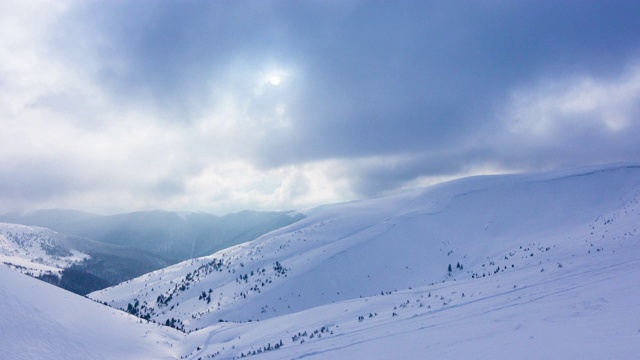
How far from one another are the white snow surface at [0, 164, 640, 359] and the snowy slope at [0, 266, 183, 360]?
0.70 ft

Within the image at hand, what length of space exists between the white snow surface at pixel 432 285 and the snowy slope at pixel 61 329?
21 centimetres

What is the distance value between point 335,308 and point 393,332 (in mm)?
10614

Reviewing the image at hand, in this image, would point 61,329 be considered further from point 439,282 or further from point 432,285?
point 439,282

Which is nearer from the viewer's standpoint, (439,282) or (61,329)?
(61,329)

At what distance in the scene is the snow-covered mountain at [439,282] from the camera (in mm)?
11734

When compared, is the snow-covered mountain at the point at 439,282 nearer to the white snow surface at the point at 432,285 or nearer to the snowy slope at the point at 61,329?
the white snow surface at the point at 432,285

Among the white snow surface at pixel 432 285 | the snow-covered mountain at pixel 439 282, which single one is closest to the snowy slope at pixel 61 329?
the white snow surface at pixel 432 285

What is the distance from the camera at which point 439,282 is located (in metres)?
39.4

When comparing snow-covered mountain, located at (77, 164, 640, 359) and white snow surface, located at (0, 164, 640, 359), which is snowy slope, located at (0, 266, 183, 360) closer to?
white snow surface, located at (0, 164, 640, 359)

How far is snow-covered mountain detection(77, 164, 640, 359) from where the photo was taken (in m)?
11.7

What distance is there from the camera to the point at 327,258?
59.7 m

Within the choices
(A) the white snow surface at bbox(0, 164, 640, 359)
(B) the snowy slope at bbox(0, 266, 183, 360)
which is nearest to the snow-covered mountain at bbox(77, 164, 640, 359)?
(A) the white snow surface at bbox(0, 164, 640, 359)

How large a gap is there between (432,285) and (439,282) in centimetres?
1145

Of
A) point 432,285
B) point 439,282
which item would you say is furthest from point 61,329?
point 439,282
